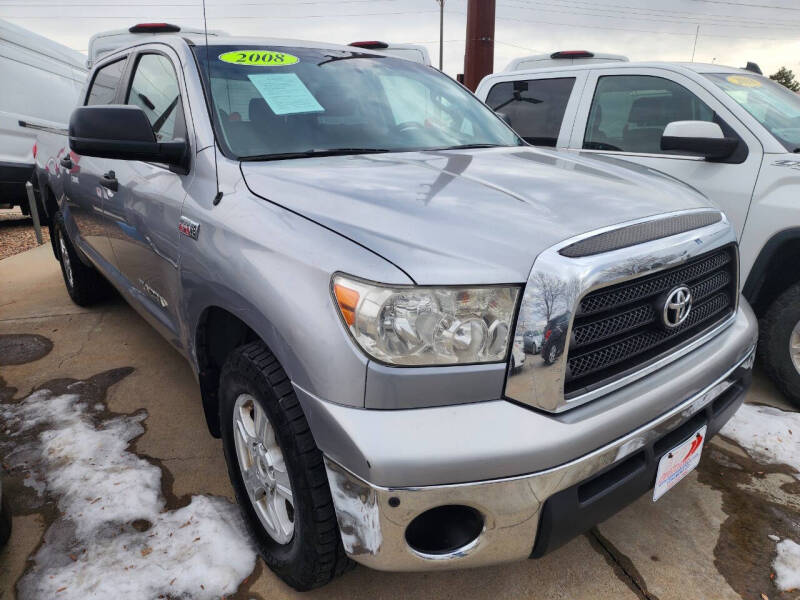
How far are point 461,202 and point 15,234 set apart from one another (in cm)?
924

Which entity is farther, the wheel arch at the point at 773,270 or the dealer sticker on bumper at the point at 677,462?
the wheel arch at the point at 773,270

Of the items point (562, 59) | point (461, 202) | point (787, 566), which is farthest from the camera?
point (562, 59)

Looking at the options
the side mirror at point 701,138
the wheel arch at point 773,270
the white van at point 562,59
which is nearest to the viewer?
the wheel arch at point 773,270

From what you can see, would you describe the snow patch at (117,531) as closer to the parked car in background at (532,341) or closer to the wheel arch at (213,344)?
the wheel arch at (213,344)

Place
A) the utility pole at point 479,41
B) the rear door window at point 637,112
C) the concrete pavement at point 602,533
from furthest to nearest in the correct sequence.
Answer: the utility pole at point 479,41 < the rear door window at point 637,112 < the concrete pavement at point 602,533

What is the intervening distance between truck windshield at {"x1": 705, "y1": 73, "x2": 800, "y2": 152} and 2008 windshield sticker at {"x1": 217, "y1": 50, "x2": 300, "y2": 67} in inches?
101

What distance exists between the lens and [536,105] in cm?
440

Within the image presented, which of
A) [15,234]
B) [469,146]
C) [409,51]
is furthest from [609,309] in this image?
[15,234]

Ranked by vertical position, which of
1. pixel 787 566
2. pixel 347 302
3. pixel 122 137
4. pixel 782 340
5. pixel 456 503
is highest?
pixel 122 137

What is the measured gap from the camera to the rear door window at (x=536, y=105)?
13.8 feet

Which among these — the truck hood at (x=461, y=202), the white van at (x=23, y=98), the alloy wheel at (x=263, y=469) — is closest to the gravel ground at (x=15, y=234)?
the white van at (x=23, y=98)

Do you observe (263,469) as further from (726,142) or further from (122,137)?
(726,142)

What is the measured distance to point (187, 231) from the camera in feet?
6.68

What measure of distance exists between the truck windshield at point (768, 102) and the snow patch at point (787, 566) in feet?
6.74
